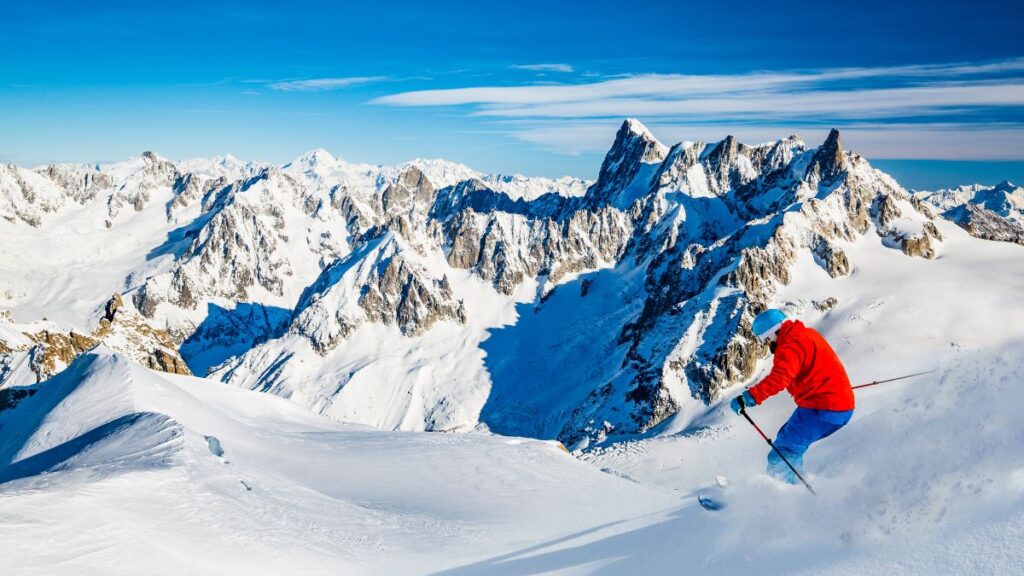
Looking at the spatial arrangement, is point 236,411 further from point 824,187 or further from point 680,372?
point 824,187

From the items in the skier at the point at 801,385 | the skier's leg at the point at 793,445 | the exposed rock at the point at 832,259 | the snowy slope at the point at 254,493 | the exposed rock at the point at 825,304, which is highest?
the skier at the point at 801,385

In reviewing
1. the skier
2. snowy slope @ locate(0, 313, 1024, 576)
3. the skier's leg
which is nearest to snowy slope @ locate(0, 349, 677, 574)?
snowy slope @ locate(0, 313, 1024, 576)

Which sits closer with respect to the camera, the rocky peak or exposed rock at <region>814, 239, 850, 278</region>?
exposed rock at <region>814, 239, 850, 278</region>

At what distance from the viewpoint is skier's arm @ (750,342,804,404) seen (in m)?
11.7

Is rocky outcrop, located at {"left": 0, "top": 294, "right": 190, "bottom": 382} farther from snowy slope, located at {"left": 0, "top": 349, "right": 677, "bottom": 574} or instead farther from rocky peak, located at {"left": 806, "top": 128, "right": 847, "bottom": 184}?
rocky peak, located at {"left": 806, "top": 128, "right": 847, "bottom": 184}

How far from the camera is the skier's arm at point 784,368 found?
11.7 meters

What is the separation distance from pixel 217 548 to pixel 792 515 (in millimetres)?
12320

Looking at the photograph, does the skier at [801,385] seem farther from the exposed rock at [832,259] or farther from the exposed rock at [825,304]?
the exposed rock at [832,259]

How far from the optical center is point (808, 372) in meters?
11.9

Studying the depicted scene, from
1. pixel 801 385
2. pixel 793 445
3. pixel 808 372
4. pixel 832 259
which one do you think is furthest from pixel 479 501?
pixel 832 259

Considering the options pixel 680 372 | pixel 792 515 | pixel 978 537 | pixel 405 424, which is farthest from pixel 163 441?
pixel 405 424

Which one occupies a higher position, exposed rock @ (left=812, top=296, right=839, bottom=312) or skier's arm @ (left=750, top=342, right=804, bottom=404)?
skier's arm @ (left=750, top=342, right=804, bottom=404)

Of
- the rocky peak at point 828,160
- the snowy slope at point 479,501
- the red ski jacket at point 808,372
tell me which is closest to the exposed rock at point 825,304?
the rocky peak at point 828,160

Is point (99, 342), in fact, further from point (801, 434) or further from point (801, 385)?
point (801, 385)
